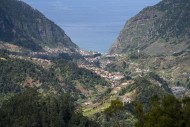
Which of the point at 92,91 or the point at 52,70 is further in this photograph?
the point at 52,70

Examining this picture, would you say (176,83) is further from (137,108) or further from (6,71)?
(137,108)

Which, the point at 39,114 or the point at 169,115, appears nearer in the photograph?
the point at 169,115

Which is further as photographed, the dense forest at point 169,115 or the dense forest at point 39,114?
the dense forest at point 39,114

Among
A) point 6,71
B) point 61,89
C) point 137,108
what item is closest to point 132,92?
point 61,89

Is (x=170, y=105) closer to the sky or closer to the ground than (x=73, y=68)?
closer to the ground

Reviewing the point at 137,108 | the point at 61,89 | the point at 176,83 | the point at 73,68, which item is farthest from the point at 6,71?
the point at 137,108

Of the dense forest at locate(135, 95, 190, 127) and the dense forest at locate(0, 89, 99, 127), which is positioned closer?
the dense forest at locate(135, 95, 190, 127)

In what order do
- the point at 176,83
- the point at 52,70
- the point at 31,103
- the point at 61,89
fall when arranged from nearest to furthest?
the point at 31,103 → the point at 61,89 → the point at 52,70 → the point at 176,83

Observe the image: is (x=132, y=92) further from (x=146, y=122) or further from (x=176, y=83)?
(x=176, y=83)

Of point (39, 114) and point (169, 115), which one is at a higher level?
point (39, 114)

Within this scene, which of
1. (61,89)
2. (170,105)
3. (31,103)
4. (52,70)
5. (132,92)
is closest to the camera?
(170,105)
